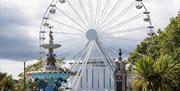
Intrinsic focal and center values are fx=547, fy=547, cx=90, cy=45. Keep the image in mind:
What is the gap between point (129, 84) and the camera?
85.6 meters

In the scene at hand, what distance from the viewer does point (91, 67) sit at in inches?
4624

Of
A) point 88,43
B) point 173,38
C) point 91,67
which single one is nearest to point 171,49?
point 173,38

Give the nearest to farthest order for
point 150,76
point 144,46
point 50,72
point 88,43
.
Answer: point 150,76, point 50,72, point 88,43, point 144,46

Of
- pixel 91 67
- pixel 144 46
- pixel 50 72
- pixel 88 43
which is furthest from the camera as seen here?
pixel 91 67

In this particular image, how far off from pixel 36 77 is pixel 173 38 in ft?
78.6

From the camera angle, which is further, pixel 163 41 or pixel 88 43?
pixel 163 41

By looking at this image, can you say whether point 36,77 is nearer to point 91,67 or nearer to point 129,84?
point 129,84

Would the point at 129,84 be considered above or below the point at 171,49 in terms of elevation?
below

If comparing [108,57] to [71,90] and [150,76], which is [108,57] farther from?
[150,76]

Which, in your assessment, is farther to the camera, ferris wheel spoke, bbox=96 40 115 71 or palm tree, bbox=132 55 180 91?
ferris wheel spoke, bbox=96 40 115 71

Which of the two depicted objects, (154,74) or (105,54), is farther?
(105,54)

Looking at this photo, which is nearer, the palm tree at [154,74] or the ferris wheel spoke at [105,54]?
the palm tree at [154,74]

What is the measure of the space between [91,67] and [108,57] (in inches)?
1398

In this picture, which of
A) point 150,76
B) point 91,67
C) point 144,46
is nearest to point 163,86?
point 150,76
